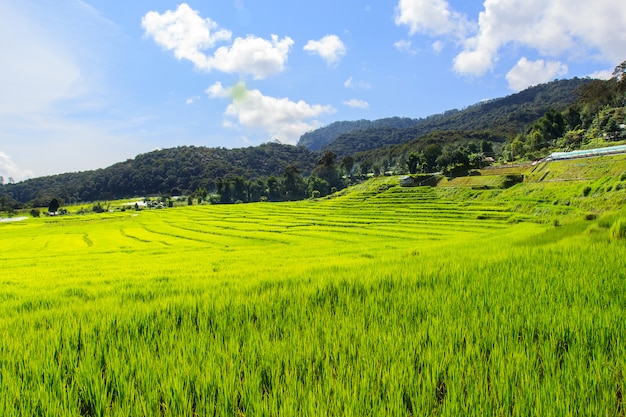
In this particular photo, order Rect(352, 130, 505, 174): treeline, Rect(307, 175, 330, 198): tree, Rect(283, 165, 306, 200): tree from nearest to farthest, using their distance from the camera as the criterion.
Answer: Rect(352, 130, 505, 174): treeline
Rect(307, 175, 330, 198): tree
Rect(283, 165, 306, 200): tree

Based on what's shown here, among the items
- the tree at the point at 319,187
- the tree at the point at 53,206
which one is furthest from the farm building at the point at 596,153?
the tree at the point at 53,206

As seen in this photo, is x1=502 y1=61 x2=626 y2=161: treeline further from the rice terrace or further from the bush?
the rice terrace

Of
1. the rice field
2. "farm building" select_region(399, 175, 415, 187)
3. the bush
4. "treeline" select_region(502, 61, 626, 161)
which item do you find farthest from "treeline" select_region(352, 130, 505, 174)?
the rice field

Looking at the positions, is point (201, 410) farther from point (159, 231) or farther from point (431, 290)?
point (159, 231)

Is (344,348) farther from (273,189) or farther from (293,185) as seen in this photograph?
(273,189)

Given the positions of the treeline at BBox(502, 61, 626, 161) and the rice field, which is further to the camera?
the treeline at BBox(502, 61, 626, 161)

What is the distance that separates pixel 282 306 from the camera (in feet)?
16.9

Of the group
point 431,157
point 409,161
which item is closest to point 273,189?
point 409,161

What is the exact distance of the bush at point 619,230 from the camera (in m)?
9.50

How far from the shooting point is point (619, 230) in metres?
9.58

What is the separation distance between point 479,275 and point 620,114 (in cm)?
11973

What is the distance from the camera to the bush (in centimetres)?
950

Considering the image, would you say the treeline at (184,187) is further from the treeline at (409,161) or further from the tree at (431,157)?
the tree at (431,157)

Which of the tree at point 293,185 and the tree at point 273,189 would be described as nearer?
the tree at point 293,185
